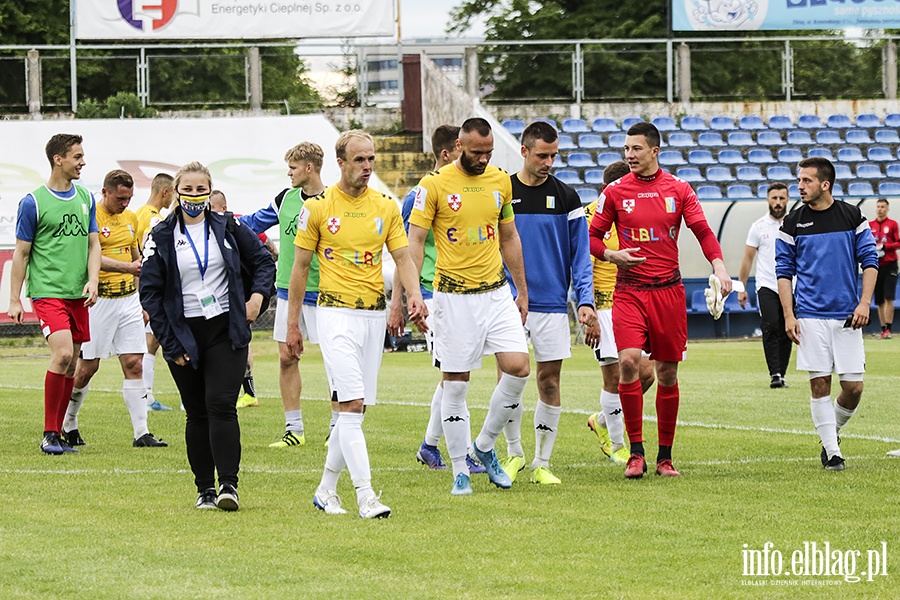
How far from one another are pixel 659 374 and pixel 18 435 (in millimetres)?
5948

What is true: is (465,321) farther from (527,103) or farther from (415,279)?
(527,103)

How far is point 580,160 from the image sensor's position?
3272 centimetres

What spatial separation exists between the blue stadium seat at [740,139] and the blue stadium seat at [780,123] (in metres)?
1.13

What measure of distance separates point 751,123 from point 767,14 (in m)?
2.86

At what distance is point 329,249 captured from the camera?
8.26m

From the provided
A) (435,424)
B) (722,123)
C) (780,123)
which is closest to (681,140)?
(722,123)

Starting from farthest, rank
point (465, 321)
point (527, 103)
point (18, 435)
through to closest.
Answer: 1. point (527, 103)
2. point (18, 435)
3. point (465, 321)

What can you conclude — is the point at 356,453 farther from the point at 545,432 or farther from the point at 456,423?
the point at 545,432

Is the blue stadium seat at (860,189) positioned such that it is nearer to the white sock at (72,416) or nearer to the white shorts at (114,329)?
the white shorts at (114,329)

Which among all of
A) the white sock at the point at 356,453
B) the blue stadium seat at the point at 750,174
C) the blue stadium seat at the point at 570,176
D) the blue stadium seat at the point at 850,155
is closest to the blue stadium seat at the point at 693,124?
the blue stadium seat at the point at 750,174

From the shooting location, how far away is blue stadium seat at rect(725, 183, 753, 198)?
32.2 metres

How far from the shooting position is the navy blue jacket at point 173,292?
819 cm

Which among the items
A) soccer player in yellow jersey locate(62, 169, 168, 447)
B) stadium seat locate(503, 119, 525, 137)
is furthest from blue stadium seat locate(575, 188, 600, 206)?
soccer player in yellow jersey locate(62, 169, 168, 447)

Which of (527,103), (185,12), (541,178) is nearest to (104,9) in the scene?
(185,12)
